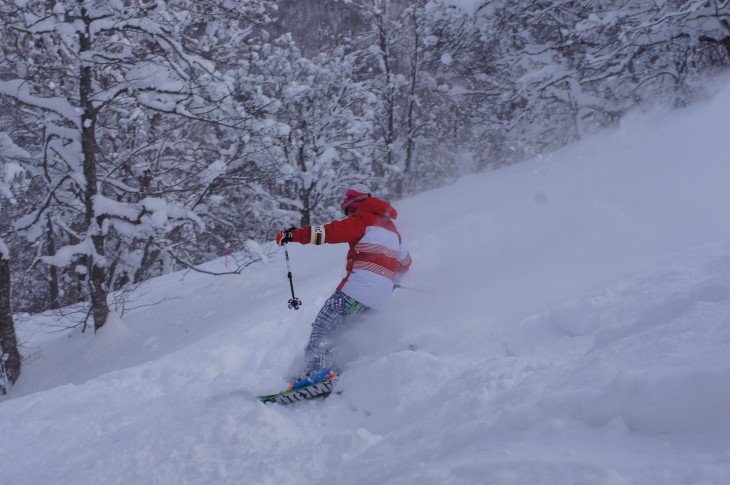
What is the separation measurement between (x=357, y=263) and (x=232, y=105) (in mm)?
5162

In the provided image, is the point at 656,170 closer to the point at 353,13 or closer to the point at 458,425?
the point at 458,425

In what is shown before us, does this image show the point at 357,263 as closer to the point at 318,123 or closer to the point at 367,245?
the point at 367,245

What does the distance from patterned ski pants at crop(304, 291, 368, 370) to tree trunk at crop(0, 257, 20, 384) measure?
6.63m

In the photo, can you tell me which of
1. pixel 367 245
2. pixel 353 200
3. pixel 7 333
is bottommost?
pixel 7 333

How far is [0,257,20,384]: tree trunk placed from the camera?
8938 millimetres

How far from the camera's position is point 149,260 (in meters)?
11.9

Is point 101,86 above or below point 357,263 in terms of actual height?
above

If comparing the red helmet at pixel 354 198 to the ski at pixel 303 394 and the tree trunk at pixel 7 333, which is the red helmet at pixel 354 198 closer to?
the ski at pixel 303 394

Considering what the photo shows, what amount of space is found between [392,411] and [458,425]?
2.93ft

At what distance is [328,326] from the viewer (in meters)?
4.98

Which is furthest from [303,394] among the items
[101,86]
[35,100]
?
[101,86]

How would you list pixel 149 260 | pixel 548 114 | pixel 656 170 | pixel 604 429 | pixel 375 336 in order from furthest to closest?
1. pixel 548 114
2. pixel 149 260
3. pixel 656 170
4. pixel 375 336
5. pixel 604 429

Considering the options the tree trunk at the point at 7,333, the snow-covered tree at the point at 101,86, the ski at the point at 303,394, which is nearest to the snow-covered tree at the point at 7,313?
the tree trunk at the point at 7,333

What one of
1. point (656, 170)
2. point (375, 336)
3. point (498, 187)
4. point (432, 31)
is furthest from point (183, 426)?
point (432, 31)
